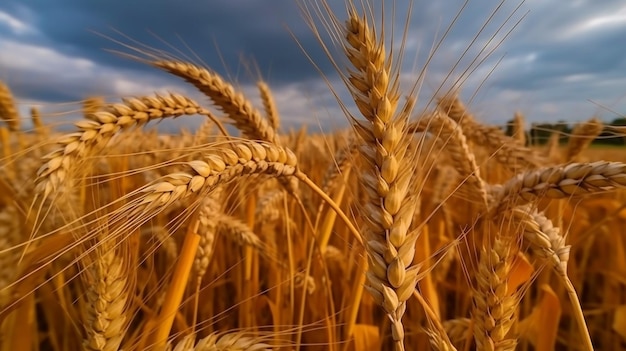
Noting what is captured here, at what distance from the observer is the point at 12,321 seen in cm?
118

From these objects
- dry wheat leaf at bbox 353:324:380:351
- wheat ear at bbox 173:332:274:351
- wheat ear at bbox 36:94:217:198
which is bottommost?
dry wheat leaf at bbox 353:324:380:351

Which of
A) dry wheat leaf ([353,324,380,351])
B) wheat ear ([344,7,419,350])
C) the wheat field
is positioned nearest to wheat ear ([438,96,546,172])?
the wheat field

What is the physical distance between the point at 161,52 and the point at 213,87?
0.21m

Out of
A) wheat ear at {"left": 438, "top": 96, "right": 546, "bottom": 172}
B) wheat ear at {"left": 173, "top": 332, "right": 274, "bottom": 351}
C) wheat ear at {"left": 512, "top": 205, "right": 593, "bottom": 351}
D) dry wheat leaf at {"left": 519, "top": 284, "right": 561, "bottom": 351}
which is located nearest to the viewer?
wheat ear at {"left": 173, "top": 332, "right": 274, "bottom": 351}

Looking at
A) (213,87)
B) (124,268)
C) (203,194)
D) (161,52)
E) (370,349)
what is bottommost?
(370,349)

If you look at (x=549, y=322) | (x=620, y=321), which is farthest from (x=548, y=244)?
(x=620, y=321)

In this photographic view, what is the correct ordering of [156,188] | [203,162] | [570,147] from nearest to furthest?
[156,188] < [203,162] < [570,147]

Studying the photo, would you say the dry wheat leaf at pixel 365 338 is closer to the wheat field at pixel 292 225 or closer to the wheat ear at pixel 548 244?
the wheat field at pixel 292 225

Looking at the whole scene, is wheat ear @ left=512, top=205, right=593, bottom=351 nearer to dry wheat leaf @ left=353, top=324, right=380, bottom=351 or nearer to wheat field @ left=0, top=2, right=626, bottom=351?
wheat field @ left=0, top=2, right=626, bottom=351

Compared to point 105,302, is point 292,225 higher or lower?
lower

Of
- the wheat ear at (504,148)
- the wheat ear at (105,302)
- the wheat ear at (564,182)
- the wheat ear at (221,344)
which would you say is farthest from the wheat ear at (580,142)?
the wheat ear at (105,302)

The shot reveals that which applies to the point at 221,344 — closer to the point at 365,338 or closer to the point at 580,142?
the point at 365,338

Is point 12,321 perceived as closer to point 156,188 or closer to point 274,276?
point 156,188

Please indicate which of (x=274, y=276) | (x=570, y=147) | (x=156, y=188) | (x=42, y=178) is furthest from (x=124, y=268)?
(x=570, y=147)
